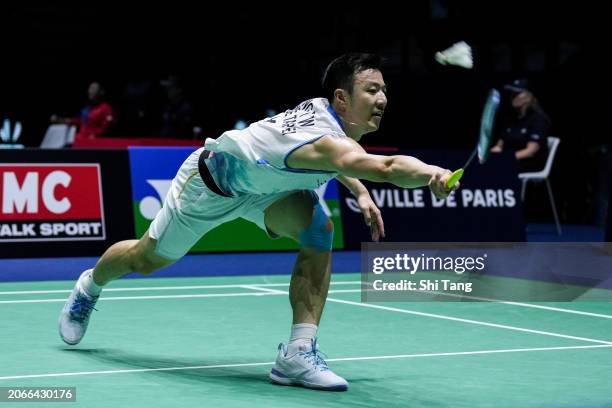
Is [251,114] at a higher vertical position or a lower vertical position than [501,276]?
higher

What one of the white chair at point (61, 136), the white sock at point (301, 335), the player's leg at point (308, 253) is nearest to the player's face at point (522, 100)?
the white chair at point (61, 136)

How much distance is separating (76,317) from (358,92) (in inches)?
70.9

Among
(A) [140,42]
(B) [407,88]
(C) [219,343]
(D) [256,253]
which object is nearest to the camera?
(C) [219,343]

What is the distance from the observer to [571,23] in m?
17.1

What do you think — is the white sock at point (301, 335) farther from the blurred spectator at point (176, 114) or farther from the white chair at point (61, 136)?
the white chair at point (61, 136)

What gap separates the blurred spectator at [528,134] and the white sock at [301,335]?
7.86m

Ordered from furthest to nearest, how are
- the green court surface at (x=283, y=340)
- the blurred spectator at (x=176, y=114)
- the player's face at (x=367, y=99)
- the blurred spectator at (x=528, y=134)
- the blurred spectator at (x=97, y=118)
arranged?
the blurred spectator at (x=97, y=118) → the blurred spectator at (x=176, y=114) → the blurred spectator at (x=528, y=134) → the player's face at (x=367, y=99) → the green court surface at (x=283, y=340)

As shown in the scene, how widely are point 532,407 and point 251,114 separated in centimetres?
1375

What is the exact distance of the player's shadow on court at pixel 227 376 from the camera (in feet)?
15.3

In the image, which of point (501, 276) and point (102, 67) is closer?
point (501, 276)

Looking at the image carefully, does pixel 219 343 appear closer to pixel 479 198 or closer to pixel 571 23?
pixel 479 198

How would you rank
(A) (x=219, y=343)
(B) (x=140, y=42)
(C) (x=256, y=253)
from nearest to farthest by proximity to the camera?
(A) (x=219, y=343)
(C) (x=256, y=253)
(B) (x=140, y=42)

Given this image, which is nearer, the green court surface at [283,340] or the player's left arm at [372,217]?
the green court surface at [283,340]

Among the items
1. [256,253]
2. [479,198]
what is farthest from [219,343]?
[479,198]
